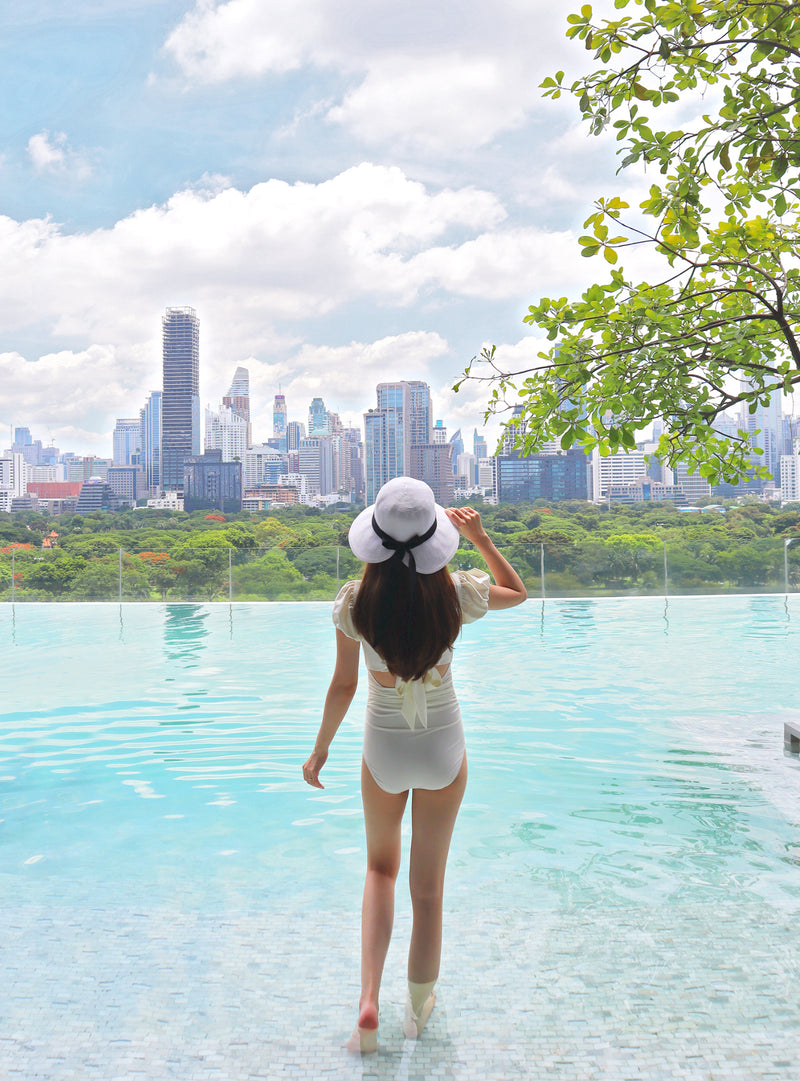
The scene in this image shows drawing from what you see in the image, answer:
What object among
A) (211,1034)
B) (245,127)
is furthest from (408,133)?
(211,1034)

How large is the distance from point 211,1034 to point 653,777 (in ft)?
8.88

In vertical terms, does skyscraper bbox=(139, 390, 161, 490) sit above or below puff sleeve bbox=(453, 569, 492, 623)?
above

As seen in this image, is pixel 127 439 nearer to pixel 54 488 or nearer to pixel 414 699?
pixel 54 488

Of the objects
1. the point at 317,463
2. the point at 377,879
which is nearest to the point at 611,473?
the point at 317,463

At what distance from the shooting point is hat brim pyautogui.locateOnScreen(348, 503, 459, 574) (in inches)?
65.0

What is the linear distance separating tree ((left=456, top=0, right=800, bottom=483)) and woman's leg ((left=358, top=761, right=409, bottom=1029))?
1.58 meters

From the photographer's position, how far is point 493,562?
1926 mm

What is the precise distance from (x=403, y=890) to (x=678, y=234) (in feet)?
8.28

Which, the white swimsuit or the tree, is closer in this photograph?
the white swimsuit

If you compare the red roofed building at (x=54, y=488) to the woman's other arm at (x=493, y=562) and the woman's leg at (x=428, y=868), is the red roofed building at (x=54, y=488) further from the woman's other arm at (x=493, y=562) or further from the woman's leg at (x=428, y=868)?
the woman's leg at (x=428, y=868)

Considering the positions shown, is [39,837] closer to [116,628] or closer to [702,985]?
[702,985]

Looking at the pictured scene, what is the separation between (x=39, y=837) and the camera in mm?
3127

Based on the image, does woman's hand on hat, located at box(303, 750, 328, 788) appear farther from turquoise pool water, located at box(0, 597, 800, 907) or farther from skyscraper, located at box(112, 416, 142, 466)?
skyscraper, located at box(112, 416, 142, 466)

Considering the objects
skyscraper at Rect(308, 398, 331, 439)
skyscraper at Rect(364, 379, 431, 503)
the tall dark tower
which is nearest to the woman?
skyscraper at Rect(364, 379, 431, 503)
